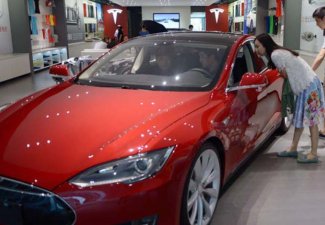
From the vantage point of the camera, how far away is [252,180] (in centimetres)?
299

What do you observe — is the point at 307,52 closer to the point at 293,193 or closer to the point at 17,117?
the point at 293,193

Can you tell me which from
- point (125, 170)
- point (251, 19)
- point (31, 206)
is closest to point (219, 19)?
point (251, 19)

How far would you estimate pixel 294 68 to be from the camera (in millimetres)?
3135

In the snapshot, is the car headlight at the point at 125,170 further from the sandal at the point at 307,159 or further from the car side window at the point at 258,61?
the sandal at the point at 307,159

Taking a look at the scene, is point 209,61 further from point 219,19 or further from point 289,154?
point 219,19

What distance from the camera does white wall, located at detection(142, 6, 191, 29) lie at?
86.4 feet

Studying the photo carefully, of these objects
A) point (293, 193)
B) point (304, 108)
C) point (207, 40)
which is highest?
point (207, 40)

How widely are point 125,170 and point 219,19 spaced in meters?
26.1

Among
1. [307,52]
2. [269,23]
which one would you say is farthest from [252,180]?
[269,23]

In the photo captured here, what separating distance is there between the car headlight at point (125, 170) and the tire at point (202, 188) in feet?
0.79

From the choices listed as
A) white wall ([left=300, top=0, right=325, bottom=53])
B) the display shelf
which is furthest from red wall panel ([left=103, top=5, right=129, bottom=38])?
white wall ([left=300, top=0, right=325, bottom=53])

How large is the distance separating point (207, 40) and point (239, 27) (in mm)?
17623

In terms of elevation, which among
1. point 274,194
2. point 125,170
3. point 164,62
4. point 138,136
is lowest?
point 274,194

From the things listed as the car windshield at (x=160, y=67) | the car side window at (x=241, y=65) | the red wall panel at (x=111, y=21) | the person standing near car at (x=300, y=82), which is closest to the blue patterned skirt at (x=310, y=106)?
the person standing near car at (x=300, y=82)
